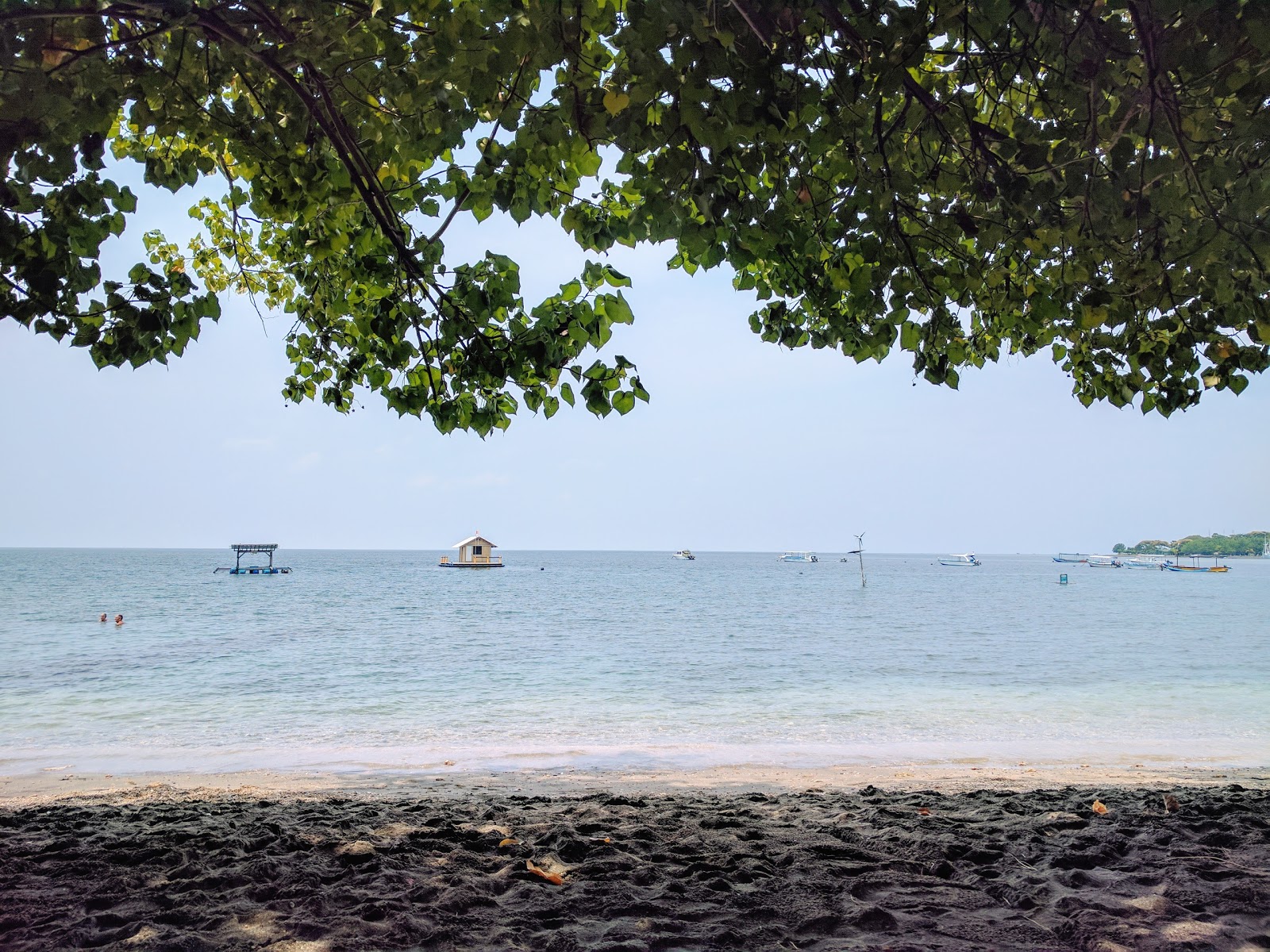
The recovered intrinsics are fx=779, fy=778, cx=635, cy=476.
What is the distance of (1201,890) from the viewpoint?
3.40 m

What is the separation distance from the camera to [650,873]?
375 cm

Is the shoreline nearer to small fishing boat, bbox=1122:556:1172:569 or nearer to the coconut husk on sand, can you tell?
the coconut husk on sand

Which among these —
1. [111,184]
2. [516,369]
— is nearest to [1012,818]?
[516,369]

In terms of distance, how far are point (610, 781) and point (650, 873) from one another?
4470 mm

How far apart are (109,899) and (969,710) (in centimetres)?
1404

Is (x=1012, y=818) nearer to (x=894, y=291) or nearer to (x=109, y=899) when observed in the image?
(x=894, y=291)

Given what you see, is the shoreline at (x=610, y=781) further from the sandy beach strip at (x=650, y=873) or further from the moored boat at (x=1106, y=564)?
the moored boat at (x=1106, y=564)

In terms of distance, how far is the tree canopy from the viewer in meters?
3.17

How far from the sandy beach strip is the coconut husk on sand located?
0.01 m

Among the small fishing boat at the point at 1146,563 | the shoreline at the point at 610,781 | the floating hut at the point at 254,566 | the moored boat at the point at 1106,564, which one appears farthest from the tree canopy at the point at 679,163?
the moored boat at the point at 1106,564

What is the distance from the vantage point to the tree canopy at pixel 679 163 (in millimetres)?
3168

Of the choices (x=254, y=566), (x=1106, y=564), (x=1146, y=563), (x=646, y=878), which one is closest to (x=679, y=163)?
(x=646, y=878)

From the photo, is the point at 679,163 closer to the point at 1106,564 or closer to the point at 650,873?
the point at 650,873

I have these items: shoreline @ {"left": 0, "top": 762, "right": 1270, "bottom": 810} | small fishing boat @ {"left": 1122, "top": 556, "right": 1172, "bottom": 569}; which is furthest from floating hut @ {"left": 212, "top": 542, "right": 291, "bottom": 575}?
small fishing boat @ {"left": 1122, "top": 556, "right": 1172, "bottom": 569}
